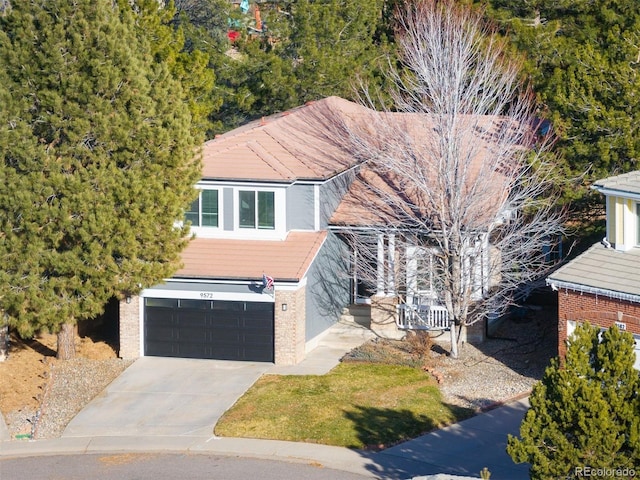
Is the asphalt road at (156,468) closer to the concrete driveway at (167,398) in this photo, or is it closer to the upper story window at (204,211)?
the concrete driveway at (167,398)

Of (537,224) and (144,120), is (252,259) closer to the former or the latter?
(144,120)

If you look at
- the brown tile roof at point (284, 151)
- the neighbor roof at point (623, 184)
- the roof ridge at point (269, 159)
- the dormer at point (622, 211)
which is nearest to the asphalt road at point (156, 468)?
the brown tile roof at point (284, 151)

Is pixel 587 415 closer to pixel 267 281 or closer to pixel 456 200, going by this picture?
pixel 456 200

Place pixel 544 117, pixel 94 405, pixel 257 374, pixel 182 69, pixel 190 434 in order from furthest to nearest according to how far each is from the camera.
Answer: pixel 182 69, pixel 544 117, pixel 257 374, pixel 94 405, pixel 190 434

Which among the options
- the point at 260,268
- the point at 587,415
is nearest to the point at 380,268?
the point at 260,268

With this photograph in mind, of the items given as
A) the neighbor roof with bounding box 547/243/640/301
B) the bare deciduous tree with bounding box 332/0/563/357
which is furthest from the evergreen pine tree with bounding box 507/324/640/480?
the bare deciduous tree with bounding box 332/0/563/357

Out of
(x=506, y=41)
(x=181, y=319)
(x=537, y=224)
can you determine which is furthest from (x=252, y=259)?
(x=506, y=41)
